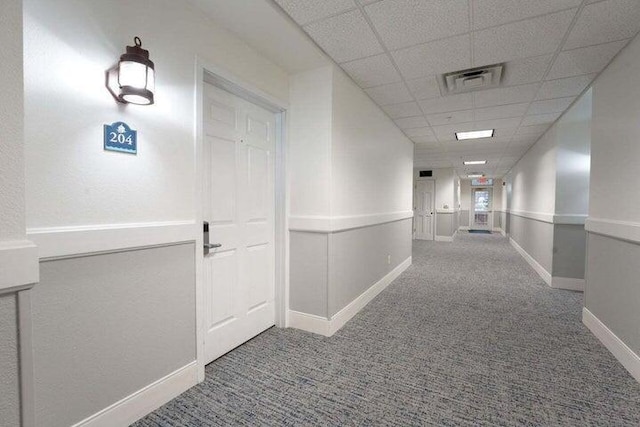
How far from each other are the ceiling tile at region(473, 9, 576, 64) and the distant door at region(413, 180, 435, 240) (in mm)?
8068

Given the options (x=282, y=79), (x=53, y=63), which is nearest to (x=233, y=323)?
(x=53, y=63)

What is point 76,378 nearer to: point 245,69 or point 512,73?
point 245,69

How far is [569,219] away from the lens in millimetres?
4297

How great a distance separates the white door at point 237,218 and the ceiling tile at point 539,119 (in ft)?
13.0

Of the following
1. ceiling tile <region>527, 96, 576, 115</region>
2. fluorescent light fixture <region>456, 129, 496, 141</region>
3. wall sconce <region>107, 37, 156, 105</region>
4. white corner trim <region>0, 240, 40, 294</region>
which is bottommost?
white corner trim <region>0, 240, 40, 294</region>

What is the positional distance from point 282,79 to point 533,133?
4938mm

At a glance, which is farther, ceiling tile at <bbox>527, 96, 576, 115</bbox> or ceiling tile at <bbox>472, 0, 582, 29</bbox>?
ceiling tile at <bbox>527, 96, 576, 115</bbox>

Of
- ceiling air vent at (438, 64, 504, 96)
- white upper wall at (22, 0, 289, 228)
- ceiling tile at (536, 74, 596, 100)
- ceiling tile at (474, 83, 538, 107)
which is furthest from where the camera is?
ceiling tile at (474, 83, 538, 107)

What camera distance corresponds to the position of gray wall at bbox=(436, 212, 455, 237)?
9945 millimetres

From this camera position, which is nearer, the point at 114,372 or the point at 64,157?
the point at 64,157

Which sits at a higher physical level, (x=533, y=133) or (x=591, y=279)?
(x=533, y=133)

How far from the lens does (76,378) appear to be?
142cm

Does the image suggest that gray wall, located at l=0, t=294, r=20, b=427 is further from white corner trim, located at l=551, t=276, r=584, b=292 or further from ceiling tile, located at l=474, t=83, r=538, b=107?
white corner trim, located at l=551, t=276, r=584, b=292

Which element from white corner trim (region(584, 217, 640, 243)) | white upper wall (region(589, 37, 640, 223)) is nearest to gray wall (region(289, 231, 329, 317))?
white corner trim (region(584, 217, 640, 243))
